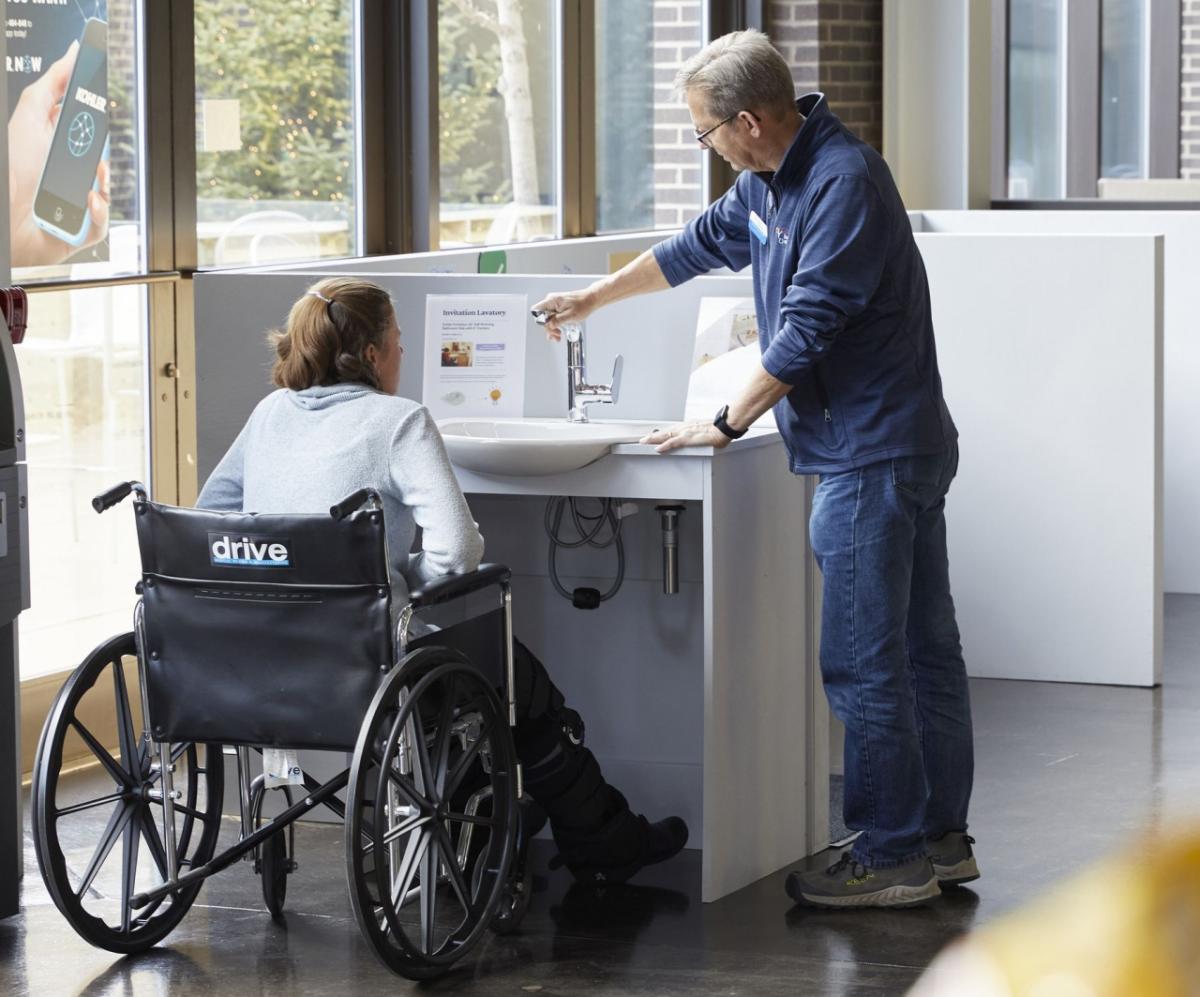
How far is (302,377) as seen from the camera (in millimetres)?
2768

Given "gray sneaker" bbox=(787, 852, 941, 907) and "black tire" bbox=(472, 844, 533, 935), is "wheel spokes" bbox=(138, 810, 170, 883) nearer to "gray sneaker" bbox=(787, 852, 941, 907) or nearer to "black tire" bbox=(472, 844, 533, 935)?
"black tire" bbox=(472, 844, 533, 935)

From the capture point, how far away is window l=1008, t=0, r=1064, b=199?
11.5 metres

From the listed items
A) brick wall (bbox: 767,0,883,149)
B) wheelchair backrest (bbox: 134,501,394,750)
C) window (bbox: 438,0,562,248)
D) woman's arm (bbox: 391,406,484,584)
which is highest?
brick wall (bbox: 767,0,883,149)

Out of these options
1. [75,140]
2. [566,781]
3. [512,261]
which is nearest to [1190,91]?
[512,261]

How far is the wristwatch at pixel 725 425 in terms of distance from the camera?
9.62ft

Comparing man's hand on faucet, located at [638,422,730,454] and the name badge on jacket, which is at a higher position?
the name badge on jacket

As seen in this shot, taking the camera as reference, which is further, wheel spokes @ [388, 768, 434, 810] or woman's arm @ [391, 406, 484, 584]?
woman's arm @ [391, 406, 484, 584]

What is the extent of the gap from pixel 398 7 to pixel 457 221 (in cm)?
70

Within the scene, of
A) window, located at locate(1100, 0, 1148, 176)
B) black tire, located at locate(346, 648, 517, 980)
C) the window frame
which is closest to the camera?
black tire, located at locate(346, 648, 517, 980)

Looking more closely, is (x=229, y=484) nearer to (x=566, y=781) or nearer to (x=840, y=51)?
(x=566, y=781)

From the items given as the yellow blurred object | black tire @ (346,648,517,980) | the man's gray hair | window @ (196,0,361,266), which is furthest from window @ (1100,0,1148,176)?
the yellow blurred object

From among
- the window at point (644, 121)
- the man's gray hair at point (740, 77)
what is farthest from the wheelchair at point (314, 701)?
the window at point (644, 121)

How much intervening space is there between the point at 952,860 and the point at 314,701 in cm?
123

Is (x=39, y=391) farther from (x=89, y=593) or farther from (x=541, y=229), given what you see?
(x=541, y=229)
